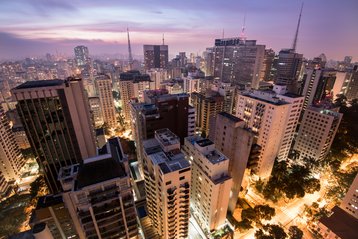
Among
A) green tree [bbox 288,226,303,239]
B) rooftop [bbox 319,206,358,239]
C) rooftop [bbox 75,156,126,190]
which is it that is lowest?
green tree [bbox 288,226,303,239]

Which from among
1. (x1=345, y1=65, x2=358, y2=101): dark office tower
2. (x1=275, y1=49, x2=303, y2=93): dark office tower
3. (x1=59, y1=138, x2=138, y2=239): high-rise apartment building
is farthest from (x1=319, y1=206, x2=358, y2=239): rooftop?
(x1=275, y1=49, x2=303, y2=93): dark office tower

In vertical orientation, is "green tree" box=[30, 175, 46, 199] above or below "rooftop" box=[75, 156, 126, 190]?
below

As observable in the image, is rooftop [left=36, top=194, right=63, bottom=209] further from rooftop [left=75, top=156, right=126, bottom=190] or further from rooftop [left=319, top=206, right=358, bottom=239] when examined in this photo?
rooftop [left=319, top=206, right=358, bottom=239]

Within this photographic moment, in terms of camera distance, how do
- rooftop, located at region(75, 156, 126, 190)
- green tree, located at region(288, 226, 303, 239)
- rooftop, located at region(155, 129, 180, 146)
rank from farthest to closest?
green tree, located at region(288, 226, 303, 239)
rooftop, located at region(155, 129, 180, 146)
rooftop, located at region(75, 156, 126, 190)

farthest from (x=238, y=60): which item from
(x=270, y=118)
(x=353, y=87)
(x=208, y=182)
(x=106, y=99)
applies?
(x=208, y=182)

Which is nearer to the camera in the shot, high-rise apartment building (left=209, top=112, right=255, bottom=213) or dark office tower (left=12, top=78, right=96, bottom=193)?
dark office tower (left=12, top=78, right=96, bottom=193)

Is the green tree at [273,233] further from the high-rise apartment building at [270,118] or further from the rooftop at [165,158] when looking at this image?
the rooftop at [165,158]

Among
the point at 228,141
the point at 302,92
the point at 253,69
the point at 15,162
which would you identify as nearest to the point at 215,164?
the point at 228,141
